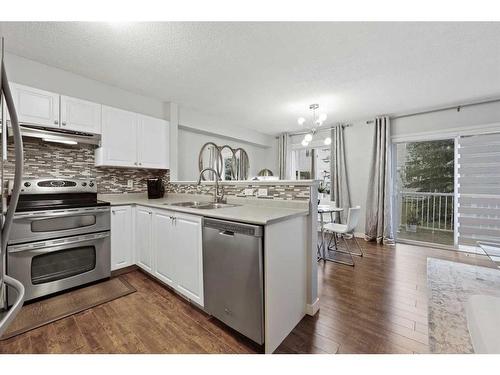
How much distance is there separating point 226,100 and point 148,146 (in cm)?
141

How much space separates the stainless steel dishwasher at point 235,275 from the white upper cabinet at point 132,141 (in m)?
1.85

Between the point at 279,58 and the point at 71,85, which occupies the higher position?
the point at 279,58

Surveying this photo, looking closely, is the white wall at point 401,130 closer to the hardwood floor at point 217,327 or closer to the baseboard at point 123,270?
the hardwood floor at point 217,327

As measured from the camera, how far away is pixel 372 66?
2361 millimetres

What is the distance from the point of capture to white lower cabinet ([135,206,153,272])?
233 cm

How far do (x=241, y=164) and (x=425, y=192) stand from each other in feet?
12.2

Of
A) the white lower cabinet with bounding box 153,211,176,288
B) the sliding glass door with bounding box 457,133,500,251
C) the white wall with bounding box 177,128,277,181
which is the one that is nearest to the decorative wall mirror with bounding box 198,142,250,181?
the white wall with bounding box 177,128,277,181

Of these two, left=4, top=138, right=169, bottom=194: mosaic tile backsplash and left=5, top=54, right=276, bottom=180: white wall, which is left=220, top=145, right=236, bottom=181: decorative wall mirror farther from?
left=4, top=138, right=169, bottom=194: mosaic tile backsplash

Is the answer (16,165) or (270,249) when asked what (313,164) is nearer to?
(270,249)

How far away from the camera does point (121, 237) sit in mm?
2469

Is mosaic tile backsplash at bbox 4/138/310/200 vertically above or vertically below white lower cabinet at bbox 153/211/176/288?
above

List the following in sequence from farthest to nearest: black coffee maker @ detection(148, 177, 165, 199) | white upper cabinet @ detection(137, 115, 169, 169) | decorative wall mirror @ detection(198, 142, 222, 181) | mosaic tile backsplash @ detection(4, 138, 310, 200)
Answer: decorative wall mirror @ detection(198, 142, 222, 181) < black coffee maker @ detection(148, 177, 165, 199) < white upper cabinet @ detection(137, 115, 169, 169) < mosaic tile backsplash @ detection(4, 138, 310, 200)

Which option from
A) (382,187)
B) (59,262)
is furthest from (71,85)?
(382,187)
